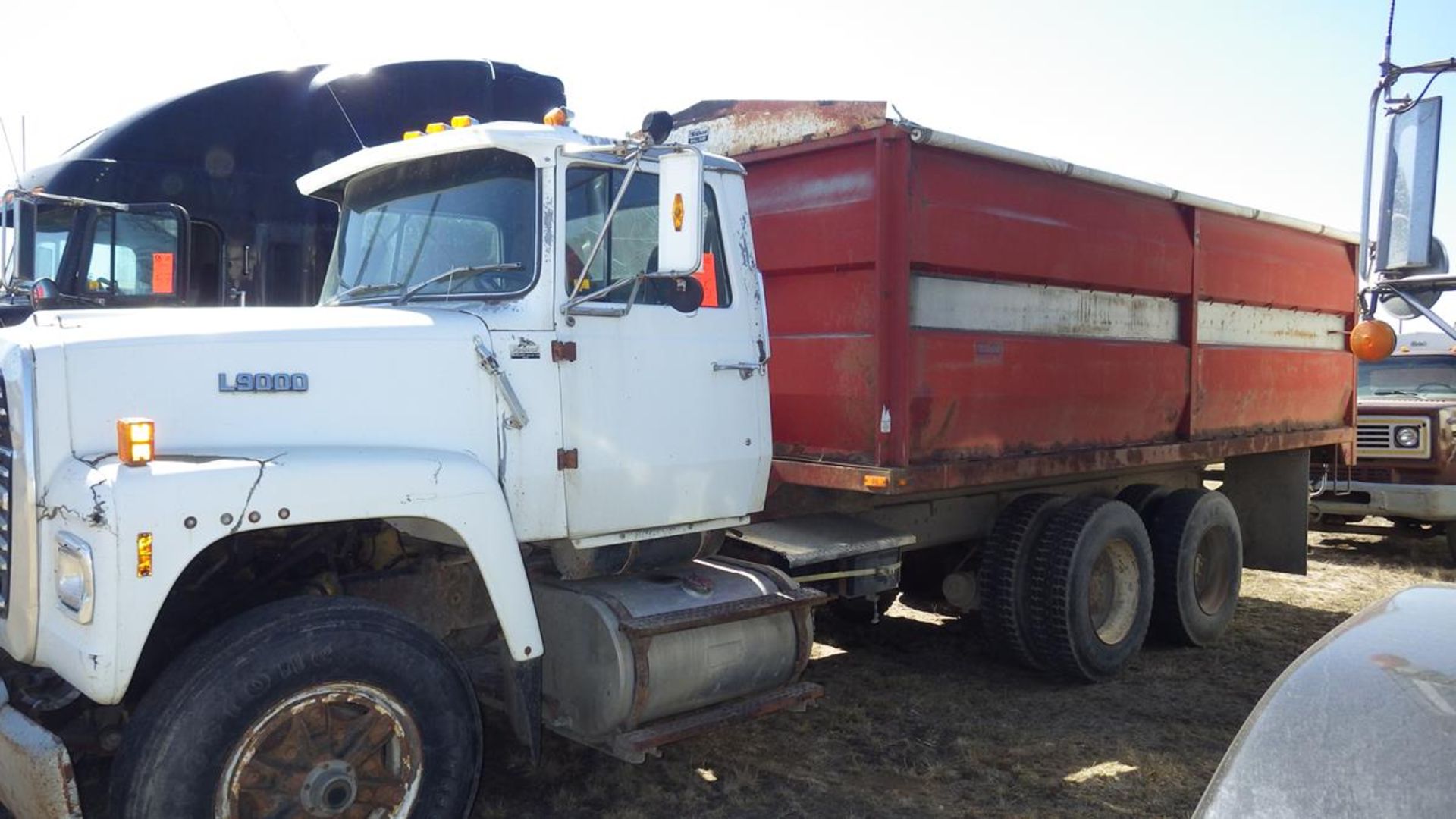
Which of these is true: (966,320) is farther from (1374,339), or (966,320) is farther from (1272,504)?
(1272,504)

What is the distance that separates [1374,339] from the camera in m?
2.90

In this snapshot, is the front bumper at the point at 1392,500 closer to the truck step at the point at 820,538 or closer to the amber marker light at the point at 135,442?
the truck step at the point at 820,538

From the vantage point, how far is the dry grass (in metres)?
4.33

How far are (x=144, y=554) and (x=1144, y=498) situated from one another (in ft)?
19.1

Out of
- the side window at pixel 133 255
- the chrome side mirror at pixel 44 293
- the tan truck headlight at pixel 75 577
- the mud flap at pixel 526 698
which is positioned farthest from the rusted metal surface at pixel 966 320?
the chrome side mirror at pixel 44 293

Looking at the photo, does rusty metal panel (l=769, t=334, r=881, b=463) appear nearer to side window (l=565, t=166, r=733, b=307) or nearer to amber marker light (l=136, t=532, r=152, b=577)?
side window (l=565, t=166, r=733, b=307)

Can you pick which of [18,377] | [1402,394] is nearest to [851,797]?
[18,377]

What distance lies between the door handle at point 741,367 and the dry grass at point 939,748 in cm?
164

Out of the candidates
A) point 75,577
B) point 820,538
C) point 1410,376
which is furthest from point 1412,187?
point 1410,376

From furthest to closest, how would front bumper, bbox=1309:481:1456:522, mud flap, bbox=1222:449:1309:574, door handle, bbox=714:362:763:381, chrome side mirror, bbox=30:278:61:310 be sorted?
front bumper, bbox=1309:481:1456:522, mud flap, bbox=1222:449:1309:574, chrome side mirror, bbox=30:278:61:310, door handle, bbox=714:362:763:381

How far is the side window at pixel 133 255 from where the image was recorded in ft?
22.3

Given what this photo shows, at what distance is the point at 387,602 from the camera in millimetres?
3891

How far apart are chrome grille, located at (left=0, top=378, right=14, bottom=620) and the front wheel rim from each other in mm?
850

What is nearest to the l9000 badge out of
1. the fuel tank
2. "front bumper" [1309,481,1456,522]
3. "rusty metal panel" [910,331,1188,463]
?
the fuel tank
